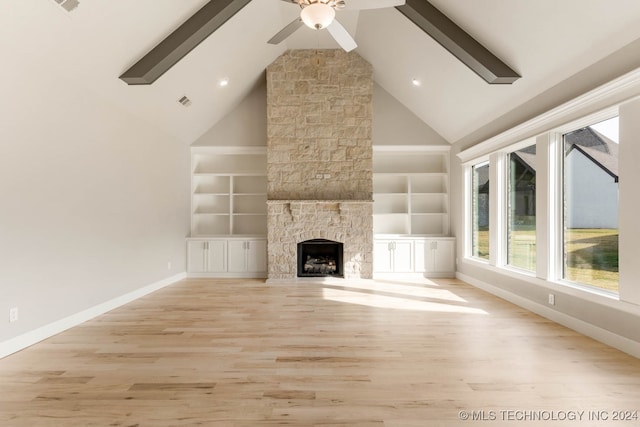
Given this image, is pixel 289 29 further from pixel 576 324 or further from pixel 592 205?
pixel 576 324

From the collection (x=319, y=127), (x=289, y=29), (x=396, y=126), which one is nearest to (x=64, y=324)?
(x=289, y=29)

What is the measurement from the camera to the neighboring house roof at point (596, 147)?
10.4 ft

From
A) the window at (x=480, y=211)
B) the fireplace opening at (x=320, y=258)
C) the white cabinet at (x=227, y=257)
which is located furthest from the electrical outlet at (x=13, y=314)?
the window at (x=480, y=211)

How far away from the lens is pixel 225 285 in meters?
5.96

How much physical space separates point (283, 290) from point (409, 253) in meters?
2.60

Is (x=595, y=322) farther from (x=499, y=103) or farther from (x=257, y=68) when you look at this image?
(x=257, y=68)

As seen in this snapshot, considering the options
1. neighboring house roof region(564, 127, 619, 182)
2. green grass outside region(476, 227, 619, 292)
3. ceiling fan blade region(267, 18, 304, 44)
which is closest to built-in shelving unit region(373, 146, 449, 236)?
green grass outside region(476, 227, 619, 292)

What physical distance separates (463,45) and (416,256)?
3.81 metres

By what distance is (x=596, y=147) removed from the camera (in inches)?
134

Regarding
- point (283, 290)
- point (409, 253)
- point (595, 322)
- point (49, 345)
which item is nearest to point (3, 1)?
point (49, 345)

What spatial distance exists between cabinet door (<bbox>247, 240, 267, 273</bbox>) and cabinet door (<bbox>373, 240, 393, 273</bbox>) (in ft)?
6.94

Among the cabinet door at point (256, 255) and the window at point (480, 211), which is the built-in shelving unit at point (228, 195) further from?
the window at point (480, 211)

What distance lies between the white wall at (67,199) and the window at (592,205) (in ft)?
16.9

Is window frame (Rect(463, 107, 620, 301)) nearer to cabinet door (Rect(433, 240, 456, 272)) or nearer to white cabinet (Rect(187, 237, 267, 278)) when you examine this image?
cabinet door (Rect(433, 240, 456, 272))
